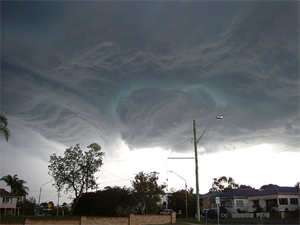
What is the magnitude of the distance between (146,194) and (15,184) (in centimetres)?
6193

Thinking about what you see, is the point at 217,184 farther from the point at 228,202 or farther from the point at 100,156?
the point at 100,156

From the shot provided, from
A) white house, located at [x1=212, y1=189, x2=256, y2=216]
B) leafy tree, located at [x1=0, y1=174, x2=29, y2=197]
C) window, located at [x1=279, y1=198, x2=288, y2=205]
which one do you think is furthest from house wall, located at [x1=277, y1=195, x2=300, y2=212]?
leafy tree, located at [x1=0, y1=174, x2=29, y2=197]

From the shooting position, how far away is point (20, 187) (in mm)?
93688

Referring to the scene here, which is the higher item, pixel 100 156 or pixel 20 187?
pixel 100 156

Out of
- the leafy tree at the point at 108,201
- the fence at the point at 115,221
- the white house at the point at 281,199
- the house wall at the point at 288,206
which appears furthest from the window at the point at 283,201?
the fence at the point at 115,221

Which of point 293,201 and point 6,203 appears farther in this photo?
point 6,203

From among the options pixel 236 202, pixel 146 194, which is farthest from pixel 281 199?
pixel 146 194

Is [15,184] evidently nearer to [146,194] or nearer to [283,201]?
[146,194]

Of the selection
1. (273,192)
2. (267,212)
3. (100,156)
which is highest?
(100,156)

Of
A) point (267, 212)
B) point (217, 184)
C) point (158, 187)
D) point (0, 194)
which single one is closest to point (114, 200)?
point (158, 187)

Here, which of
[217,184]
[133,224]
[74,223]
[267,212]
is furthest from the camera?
[217,184]

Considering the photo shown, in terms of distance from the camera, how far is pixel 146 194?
44406mm

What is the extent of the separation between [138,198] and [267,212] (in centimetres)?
3054

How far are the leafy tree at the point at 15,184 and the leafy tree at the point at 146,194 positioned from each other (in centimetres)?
5931
